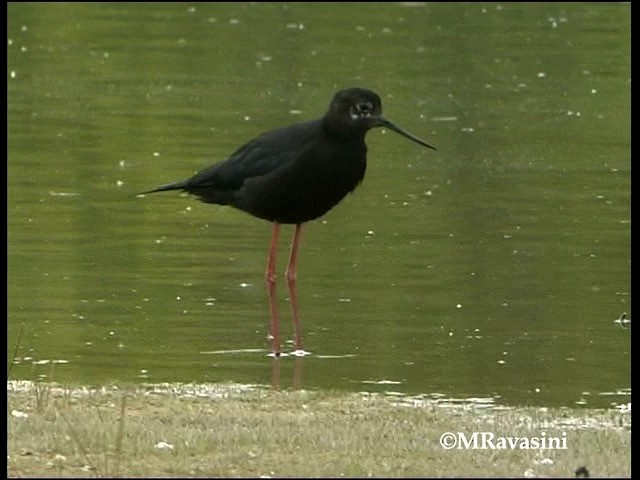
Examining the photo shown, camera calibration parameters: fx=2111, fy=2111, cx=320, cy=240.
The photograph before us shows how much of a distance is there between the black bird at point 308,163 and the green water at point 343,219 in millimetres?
597

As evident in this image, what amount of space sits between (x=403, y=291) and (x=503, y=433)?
4156 millimetres

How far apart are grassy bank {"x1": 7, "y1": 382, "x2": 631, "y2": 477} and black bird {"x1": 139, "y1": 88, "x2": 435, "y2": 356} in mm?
2278

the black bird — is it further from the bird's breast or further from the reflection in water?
the reflection in water

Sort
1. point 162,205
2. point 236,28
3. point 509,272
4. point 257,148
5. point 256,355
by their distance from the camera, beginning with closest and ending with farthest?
point 256,355 → point 257,148 → point 509,272 → point 162,205 → point 236,28

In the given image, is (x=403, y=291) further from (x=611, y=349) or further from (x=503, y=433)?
(x=503, y=433)

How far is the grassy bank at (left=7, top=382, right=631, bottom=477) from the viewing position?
Result: 23.9ft

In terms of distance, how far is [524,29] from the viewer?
28.7 m

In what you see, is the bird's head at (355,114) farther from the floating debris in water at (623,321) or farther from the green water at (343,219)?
the floating debris in water at (623,321)

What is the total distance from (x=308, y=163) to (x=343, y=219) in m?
3.55

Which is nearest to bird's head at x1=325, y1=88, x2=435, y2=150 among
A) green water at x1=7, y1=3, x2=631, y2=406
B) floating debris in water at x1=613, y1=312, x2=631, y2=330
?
green water at x1=7, y1=3, x2=631, y2=406

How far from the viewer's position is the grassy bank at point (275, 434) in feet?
23.9

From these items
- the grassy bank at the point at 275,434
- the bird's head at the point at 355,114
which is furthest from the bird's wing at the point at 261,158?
the grassy bank at the point at 275,434

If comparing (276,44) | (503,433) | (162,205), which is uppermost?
(276,44)

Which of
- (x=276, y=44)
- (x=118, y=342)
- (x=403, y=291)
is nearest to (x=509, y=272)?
(x=403, y=291)
